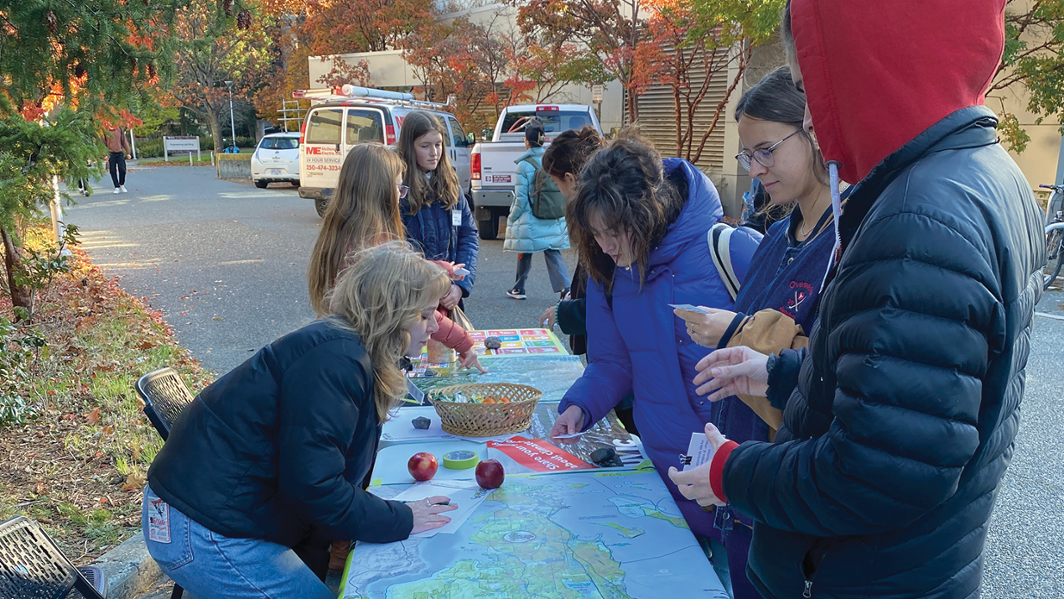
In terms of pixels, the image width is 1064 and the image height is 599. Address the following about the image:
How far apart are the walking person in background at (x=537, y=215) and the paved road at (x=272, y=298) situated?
1.71 feet

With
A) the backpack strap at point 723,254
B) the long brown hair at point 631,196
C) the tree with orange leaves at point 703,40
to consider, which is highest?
the tree with orange leaves at point 703,40

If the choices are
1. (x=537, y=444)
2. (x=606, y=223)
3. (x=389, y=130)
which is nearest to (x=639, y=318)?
(x=606, y=223)

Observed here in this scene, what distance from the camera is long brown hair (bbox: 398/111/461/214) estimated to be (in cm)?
462

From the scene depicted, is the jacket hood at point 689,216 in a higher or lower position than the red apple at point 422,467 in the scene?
higher

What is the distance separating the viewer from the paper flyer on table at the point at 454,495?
2.04 metres

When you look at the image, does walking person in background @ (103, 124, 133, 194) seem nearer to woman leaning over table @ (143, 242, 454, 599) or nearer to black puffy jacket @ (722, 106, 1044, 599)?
woman leaning over table @ (143, 242, 454, 599)

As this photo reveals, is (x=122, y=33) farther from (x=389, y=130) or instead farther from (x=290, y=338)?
(x=389, y=130)

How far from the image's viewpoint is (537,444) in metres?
2.57

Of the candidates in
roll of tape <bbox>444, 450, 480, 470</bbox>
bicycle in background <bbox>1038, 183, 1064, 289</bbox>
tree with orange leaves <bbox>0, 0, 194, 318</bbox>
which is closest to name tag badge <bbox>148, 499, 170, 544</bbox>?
roll of tape <bbox>444, 450, 480, 470</bbox>

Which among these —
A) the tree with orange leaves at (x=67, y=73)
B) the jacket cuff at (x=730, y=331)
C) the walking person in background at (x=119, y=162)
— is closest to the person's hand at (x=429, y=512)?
the jacket cuff at (x=730, y=331)

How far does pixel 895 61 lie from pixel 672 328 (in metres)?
1.26

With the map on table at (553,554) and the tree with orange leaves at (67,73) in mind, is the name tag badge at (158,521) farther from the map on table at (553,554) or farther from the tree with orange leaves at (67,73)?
Answer: the tree with orange leaves at (67,73)

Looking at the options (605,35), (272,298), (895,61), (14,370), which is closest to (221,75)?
(605,35)

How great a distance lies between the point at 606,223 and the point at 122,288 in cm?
780
